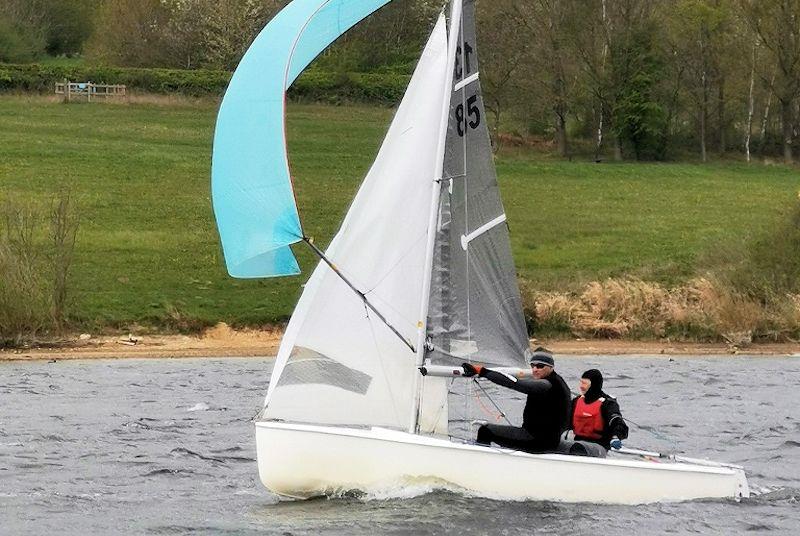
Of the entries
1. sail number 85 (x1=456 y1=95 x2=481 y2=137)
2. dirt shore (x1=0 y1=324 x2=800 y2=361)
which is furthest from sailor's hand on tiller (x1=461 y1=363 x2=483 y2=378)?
dirt shore (x1=0 y1=324 x2=800 y2=361)

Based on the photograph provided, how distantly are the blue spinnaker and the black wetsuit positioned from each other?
2.88 metres

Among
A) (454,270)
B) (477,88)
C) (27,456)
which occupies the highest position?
(477,88)

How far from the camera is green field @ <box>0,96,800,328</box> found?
36.6 meters

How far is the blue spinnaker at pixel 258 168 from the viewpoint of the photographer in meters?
15.5

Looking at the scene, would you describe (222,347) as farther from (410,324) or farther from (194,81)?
(194,81)

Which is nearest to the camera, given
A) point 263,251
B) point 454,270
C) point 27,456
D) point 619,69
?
point 263,251

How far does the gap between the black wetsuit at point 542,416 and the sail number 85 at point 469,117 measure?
2721 millimetres

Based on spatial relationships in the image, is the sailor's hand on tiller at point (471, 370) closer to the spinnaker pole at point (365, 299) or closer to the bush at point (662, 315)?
the spinnaker pole at point (365, 299)

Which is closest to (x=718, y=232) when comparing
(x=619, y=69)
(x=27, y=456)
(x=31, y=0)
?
(x=619, y=69)

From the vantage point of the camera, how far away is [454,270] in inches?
650

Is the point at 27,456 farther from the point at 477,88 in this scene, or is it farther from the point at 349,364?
the point at 477,88

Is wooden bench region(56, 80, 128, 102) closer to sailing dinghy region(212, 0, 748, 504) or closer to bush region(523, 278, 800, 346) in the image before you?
bush region(523, 278, 800, 346)

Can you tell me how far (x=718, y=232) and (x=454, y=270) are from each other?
2994 cm

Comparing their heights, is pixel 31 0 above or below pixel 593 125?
above
